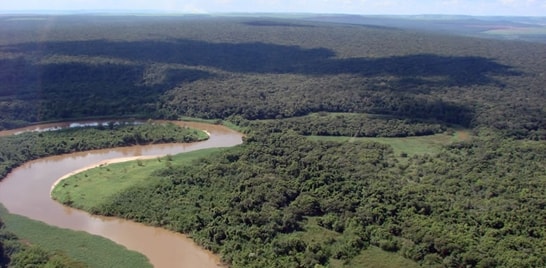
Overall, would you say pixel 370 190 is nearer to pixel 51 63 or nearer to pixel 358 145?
pixel 358 145

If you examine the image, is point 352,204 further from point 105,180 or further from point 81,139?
point 81,139

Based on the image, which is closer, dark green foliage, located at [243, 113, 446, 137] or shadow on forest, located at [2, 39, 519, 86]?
dark green foliage, located at [243, 113, 446, 137]

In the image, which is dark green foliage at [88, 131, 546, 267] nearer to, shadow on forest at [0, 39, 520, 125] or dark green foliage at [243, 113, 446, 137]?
dark green foliage at [243, 113, 446, 137]

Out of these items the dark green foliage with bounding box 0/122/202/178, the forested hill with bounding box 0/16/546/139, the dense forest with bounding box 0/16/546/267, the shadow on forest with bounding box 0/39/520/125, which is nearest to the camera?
the dense forest with bounding box 0/16/546/267

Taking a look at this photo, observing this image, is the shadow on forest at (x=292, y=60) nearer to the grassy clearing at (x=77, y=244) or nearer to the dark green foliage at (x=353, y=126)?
the dark green foliage at (x=353, y=126)

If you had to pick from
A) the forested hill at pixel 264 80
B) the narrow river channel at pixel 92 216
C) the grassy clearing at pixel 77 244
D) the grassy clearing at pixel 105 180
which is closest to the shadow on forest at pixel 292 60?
the forested hill at pixel 264 80

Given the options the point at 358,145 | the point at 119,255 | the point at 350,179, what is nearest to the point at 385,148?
the point at 358,145

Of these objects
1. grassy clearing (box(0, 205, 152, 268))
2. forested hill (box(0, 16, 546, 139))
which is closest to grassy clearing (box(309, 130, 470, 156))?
forested hill (box(0, 16, 546, 139))

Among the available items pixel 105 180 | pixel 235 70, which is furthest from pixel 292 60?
pixel 105 180
